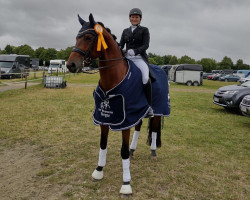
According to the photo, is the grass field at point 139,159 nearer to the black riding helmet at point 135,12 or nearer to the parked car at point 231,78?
the black riding helmet at point 135,12

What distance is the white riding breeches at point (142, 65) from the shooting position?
3875 millimetres

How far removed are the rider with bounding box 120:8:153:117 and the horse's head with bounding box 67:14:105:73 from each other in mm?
852

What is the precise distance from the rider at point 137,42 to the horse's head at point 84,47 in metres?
0.85

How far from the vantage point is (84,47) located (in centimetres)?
325

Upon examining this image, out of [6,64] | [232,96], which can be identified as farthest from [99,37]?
[6,64]

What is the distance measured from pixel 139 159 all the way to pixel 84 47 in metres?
2.81

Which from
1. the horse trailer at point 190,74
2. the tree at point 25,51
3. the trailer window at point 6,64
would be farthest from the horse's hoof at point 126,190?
the tree at point 25,51

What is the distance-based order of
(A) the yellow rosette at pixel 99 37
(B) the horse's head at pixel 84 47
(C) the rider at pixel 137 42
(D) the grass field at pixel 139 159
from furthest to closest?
1. (C) the rider at pixel 137 42
2. (D) the grass field at pixel 139 159
3. (A) the yellow rosette at pixel 99 37
4. (B) the horse's head at pixel 84 47

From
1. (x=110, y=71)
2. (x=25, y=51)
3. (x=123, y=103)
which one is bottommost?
(x=123, y=103)

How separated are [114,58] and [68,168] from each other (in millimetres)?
2294

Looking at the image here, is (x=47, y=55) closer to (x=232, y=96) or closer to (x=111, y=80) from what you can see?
(x=232, y=96)

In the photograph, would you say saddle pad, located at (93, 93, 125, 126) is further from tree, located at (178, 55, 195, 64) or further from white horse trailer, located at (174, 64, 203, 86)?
tree, located at (178, 55, 195, 64)

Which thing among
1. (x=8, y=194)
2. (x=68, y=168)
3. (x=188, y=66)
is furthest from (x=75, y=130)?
(x=188, y=66)

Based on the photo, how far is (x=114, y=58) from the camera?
3.62m
